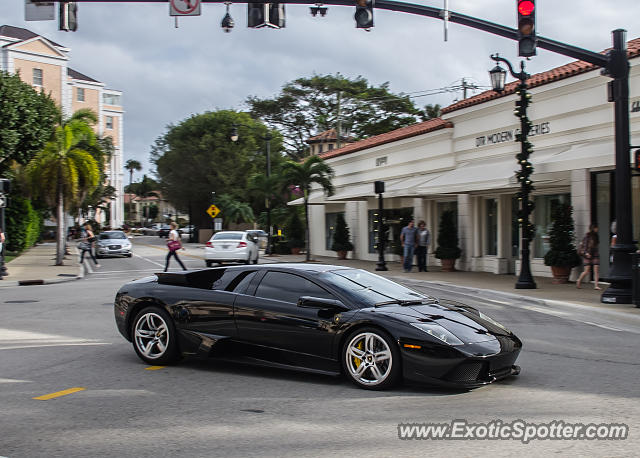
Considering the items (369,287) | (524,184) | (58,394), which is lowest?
(58,394)

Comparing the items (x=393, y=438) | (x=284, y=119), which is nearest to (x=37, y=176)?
(x=393, y=438)

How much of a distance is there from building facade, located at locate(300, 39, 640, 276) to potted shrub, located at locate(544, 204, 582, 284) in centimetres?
49

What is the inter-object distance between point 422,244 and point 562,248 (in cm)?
612

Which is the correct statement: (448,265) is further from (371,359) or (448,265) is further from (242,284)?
(371,359)

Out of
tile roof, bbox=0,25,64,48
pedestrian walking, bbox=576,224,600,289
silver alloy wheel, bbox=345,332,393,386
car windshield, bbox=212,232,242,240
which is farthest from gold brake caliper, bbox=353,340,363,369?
tile roof, bbox=0,25,64,48

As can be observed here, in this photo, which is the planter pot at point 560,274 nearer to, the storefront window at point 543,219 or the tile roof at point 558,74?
the storefront window at point 543,219

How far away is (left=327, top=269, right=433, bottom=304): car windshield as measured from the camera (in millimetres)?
6992

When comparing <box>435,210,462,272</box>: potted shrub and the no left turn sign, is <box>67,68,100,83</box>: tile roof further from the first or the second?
the no left turn sign

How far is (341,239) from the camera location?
107ft

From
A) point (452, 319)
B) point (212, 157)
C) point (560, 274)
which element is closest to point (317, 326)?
point (452, 319)

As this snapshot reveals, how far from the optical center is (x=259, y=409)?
5.86 metres

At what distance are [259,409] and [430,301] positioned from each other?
7.89ft

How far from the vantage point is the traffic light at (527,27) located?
39.4ft

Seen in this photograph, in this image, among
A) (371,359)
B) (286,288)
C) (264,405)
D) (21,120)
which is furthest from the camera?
(21,120)
